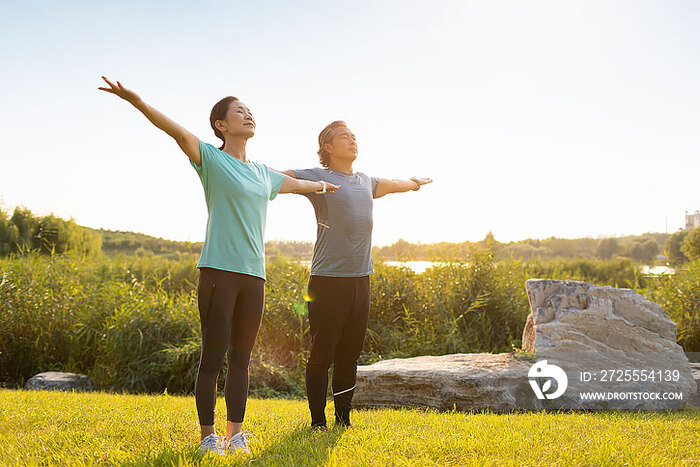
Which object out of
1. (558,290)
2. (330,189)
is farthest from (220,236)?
(558,290)

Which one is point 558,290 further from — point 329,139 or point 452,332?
point 329,139

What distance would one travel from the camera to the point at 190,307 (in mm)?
7594

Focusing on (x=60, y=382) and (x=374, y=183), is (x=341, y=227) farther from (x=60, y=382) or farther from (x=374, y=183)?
(x=60, y=382)

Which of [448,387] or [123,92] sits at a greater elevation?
[123,92]

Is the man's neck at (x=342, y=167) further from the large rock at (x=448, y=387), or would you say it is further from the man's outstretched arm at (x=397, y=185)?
the large rock at (x=448, y=387)

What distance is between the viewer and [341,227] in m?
3.54

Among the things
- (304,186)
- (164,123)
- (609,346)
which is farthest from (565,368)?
(164,123)

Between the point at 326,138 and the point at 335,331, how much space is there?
1358 millimetres

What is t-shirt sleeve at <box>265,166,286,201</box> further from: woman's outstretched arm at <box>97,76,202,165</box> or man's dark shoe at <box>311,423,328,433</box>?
man's dark shoe at <box>311,423,328,433</box>

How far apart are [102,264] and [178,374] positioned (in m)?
4.03

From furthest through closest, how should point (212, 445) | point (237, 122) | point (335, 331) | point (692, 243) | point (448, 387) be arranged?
point (692, 243), point (448, 387), point (335, 331), point (237, 122), point (212, 445)

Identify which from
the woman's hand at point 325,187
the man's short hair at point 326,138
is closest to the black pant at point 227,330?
the woman's hand at point 325,187

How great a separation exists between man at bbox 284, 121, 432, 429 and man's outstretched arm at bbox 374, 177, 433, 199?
293 mm

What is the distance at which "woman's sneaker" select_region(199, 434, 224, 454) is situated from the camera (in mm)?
2788
